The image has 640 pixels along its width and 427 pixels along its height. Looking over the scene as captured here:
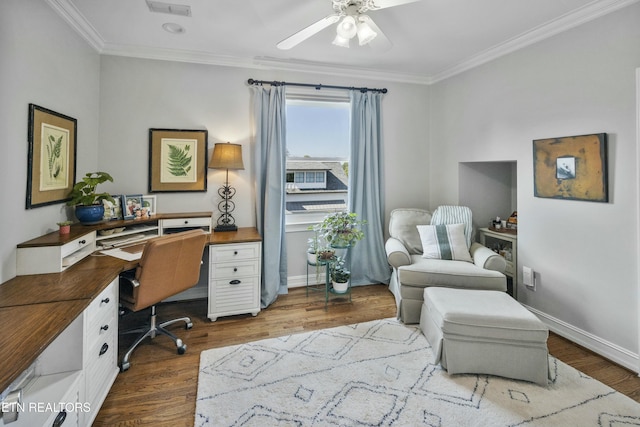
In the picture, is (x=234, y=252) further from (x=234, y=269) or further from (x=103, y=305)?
(x=103, y=305)

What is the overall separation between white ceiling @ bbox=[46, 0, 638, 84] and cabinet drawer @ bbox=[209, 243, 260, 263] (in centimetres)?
189

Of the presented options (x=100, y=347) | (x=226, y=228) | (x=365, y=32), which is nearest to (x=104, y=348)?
(x=100, y=347)

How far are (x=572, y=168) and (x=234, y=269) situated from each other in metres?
2.97

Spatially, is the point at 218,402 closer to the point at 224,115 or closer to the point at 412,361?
the point at 412,361

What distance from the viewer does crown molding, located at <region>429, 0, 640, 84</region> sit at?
222 cm

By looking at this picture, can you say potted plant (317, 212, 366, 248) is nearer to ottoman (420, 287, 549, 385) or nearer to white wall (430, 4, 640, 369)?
ottoman (420, 287, 549, 385)

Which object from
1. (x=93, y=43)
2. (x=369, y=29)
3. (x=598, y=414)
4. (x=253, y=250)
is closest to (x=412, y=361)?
(x=598, y=414)

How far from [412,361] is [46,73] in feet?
10.6

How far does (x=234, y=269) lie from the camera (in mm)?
2850

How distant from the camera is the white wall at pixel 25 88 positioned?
1730mm

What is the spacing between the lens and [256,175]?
334cm

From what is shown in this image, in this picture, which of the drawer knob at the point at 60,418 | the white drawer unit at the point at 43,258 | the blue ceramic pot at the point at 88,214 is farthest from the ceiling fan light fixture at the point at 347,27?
the drawer knob at the point at 60,418

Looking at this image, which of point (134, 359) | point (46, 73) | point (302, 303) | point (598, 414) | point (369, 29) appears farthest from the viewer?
point (302, 303)

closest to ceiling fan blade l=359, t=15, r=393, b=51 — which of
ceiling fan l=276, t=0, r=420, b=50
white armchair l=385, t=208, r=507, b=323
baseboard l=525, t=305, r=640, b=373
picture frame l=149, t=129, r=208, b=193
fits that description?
ceiling fan l=276, t=0, r=420, b=50
